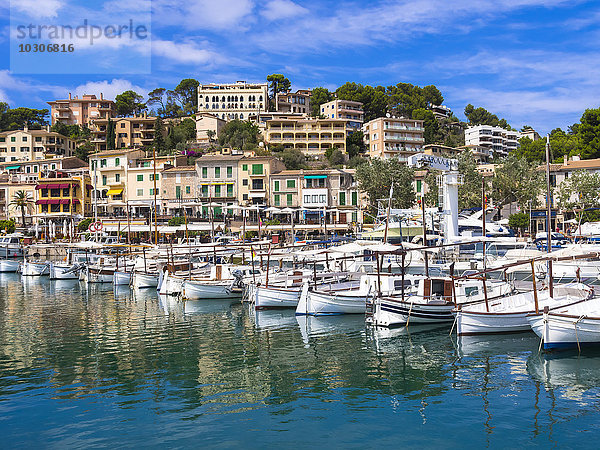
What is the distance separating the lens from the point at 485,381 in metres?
21.0

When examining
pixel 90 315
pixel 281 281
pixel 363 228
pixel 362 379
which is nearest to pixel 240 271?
pixel 281 281

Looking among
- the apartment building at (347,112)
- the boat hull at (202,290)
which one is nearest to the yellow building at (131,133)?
the apartment building at (347,112)

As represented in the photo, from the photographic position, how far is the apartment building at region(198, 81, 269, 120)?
15125cm

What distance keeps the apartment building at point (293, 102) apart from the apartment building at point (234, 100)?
3.66m

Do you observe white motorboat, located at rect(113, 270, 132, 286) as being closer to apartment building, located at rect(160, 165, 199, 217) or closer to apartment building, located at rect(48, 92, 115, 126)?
apartment building, located at rect(160, 165, 199, 217)

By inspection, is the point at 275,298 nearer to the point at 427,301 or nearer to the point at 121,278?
the point at 427,301

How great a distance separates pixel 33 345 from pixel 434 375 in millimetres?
18900

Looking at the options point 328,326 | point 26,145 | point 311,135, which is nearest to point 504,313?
point 328,326

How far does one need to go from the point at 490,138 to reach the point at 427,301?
5131 inches

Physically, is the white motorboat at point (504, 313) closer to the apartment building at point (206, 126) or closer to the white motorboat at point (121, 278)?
the white motorboat at point (121, 278)

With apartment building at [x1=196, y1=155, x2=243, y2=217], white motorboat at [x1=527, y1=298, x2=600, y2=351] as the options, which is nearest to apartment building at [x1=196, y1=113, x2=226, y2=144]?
apartment building at [x1=196, y1=155, x2=243, y2=217]

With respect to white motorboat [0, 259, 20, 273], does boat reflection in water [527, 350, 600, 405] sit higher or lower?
lower

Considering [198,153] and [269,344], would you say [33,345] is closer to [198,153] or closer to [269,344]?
[269,344]

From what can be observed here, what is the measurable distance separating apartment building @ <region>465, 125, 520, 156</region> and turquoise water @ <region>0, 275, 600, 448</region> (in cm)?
12692
